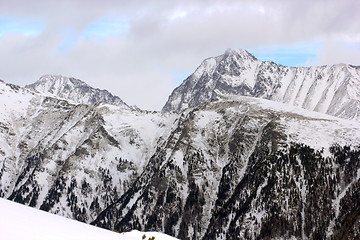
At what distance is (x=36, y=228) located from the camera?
12.5m

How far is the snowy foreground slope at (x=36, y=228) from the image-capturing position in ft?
38.9

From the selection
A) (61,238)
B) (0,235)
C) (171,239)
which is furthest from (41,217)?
(171,239)

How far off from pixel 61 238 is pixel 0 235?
1.81m

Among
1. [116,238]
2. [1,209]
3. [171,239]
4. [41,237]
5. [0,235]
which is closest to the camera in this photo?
[0,235]

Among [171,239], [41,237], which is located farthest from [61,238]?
[171,239]

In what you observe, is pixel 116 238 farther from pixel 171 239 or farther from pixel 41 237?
pixel 171 239

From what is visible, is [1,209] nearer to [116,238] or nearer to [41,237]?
[41,237]

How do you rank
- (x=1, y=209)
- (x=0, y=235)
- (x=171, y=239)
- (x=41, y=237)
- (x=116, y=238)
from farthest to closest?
(x=171, y=239) < (x=116, y=238) < (x=1, y=209) < (x=41, y=237) < (x=0, y=235)

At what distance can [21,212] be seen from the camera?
13742 millimetres

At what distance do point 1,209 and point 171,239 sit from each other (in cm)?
2540

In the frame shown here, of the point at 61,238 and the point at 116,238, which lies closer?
the point at 61,238

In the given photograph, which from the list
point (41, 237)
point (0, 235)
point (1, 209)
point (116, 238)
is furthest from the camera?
point (116, 238)

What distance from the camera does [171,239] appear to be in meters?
37.3

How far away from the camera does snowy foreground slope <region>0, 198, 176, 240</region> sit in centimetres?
1186
